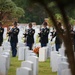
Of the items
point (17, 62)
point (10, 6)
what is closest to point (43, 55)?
point (17, 62)

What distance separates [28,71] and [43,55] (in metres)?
8.35

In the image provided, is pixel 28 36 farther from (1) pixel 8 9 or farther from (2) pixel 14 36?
(1) pixel 8 9

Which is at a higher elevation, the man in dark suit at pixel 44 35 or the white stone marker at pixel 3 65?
the man in dark suit at pixel 44 35

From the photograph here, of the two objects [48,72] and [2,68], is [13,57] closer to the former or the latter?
[48,72]

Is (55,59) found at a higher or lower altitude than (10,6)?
lower

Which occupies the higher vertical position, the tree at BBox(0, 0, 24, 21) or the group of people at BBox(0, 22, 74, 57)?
the tree at BBox(0, 0, 24, 21)

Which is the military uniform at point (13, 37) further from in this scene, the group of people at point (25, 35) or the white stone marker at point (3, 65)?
the white stone marker at point (3, 65)

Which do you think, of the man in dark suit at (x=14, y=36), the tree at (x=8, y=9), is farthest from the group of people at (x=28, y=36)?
the tree at (x=8, y=9)

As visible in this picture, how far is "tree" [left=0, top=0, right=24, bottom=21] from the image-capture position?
36531 millimetres

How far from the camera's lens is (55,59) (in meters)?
13.1

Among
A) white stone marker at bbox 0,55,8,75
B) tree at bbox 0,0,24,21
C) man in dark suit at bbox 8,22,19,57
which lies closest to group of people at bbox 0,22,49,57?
man in dark suit at bbox 8,22,19,57

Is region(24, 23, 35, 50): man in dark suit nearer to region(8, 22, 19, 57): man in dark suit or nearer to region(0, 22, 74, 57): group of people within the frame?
region(0, 22, 74, 57): group of people

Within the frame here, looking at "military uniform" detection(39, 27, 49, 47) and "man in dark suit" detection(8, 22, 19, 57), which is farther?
"military uniform" detection(39, 27, 49, 47)

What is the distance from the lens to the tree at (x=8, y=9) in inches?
1438
